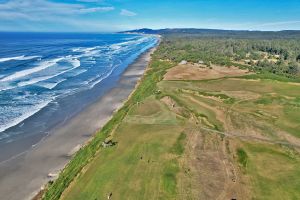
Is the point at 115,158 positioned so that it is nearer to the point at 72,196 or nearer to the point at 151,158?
the point at 151,158

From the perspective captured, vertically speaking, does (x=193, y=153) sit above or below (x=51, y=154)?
above

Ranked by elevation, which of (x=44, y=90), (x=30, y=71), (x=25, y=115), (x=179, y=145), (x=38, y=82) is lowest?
(x=30, y=71)

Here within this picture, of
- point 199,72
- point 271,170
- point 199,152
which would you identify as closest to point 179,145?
point 199,152

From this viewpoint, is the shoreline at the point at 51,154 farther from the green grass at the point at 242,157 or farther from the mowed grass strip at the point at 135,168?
the green grass at the point at 242,157

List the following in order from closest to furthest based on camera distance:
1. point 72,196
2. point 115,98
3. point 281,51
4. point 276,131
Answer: point 72,196, point 276,131, point 115,98, point 281,51

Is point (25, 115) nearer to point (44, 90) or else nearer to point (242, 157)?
point (44, 90)

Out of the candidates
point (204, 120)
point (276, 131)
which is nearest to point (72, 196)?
point (204, 120)
